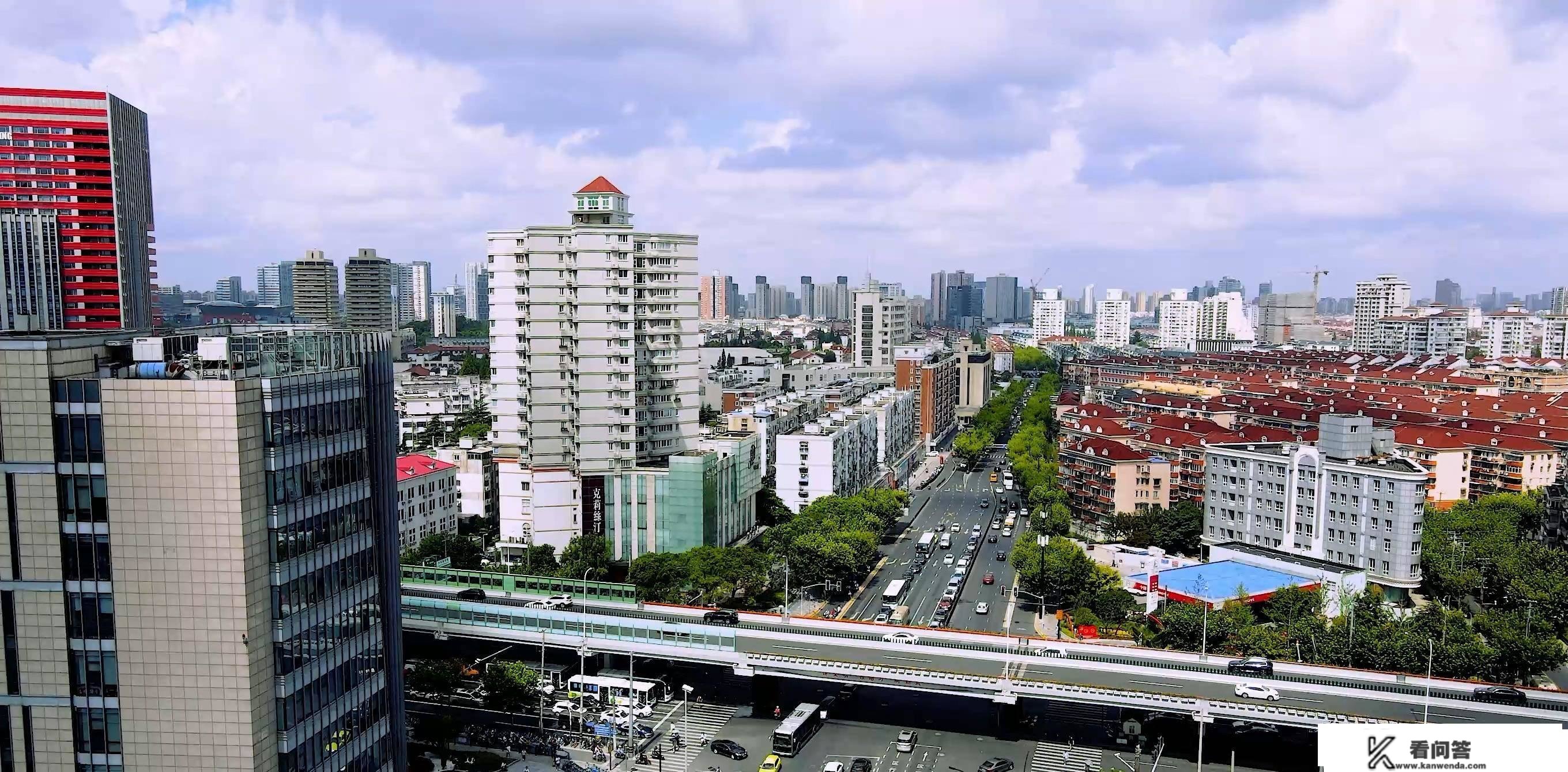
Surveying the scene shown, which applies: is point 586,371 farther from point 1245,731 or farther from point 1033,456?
point 1033,456

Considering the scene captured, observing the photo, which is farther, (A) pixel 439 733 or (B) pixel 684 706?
(B) pixel 684 706

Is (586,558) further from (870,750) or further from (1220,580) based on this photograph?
(1220,580)

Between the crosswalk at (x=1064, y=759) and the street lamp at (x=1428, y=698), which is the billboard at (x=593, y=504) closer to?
the crosswalk at (x=1064, y=759)

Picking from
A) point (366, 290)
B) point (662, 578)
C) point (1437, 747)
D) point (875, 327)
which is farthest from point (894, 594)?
point (366, 290)

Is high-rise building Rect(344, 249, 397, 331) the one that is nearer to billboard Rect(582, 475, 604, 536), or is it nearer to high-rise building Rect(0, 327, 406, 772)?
billboard Rect(582, 475, 604, 536)

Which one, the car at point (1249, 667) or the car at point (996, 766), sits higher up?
the car at point (1249, 667)

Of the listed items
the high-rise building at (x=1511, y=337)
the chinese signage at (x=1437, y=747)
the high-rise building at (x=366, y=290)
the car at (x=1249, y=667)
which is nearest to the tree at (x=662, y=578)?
the car at (x=1249, y=667)
